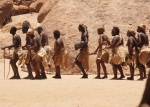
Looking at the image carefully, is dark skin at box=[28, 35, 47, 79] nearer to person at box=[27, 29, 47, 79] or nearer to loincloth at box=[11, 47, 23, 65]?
person at box=[27, 29, 47, 79]

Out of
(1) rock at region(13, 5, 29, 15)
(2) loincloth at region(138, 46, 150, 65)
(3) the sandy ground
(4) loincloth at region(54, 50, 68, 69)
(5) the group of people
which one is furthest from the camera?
(1) rock at region(13, 5, 29, 15)

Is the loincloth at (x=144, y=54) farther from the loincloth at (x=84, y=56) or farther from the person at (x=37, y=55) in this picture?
the person at (x=37, y=55)

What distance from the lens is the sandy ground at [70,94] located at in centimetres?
802

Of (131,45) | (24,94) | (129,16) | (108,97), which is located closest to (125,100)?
(108,97)

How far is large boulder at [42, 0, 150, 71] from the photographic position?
1686 cm

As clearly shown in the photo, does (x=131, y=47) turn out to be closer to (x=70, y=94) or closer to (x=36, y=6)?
(x=70, y=94)

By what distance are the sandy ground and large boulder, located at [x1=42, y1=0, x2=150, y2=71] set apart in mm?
6128

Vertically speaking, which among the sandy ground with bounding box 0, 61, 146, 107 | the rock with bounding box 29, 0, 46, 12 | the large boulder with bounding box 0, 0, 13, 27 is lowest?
the sandy ground with bounding box 0, 61, 146, 107

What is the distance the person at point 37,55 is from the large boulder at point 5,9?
1548 cm

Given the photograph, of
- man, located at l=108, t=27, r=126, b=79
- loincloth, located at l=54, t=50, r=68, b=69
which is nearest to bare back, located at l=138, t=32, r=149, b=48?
man, located at l=108, t=27, r=126, b=79

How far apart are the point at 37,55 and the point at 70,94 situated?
4024 millimetres

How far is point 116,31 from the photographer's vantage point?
42.7 ft

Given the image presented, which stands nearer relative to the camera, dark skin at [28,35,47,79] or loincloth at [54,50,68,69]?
dark skin at [28,35,47,79]

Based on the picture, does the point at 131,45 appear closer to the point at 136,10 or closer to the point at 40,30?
the point at 40,30
